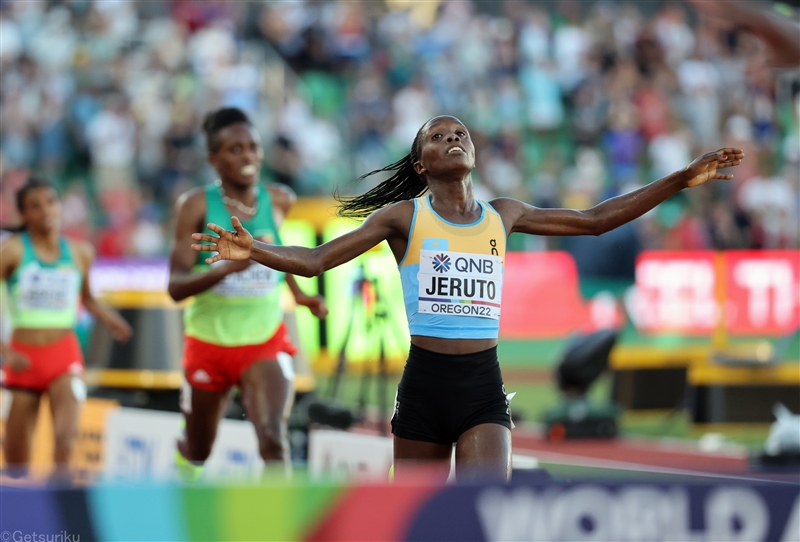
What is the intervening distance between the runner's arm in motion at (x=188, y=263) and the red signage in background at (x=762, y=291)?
11.6 meters

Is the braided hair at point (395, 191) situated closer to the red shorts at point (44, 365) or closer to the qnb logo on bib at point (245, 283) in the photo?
the qnb logo on bib at point (245, 283)

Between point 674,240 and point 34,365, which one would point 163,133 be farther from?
point 34,365

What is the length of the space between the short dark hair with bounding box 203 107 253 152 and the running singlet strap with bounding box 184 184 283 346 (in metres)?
0.27

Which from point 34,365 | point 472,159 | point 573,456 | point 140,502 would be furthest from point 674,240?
point 140,502

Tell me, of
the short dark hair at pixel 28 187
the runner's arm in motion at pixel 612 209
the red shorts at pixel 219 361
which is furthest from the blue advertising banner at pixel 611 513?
the short dark hair at pixel 28 187

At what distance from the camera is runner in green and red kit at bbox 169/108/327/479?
23.1ft

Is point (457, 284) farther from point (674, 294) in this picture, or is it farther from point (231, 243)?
point (674, 294)

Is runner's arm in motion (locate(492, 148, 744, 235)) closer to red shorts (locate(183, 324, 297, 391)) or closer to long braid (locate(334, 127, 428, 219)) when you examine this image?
long braid (locate(334, 127, 428, 219))

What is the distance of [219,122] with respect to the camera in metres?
7.20

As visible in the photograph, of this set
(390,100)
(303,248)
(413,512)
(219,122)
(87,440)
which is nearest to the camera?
(413,512)

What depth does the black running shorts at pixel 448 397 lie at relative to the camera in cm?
514

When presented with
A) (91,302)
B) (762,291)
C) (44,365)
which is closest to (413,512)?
(44,365)

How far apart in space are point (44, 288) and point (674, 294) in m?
10.8

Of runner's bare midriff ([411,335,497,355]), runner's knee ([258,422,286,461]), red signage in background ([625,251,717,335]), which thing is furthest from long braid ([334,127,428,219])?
red signage in background ([625,251,717,335])
